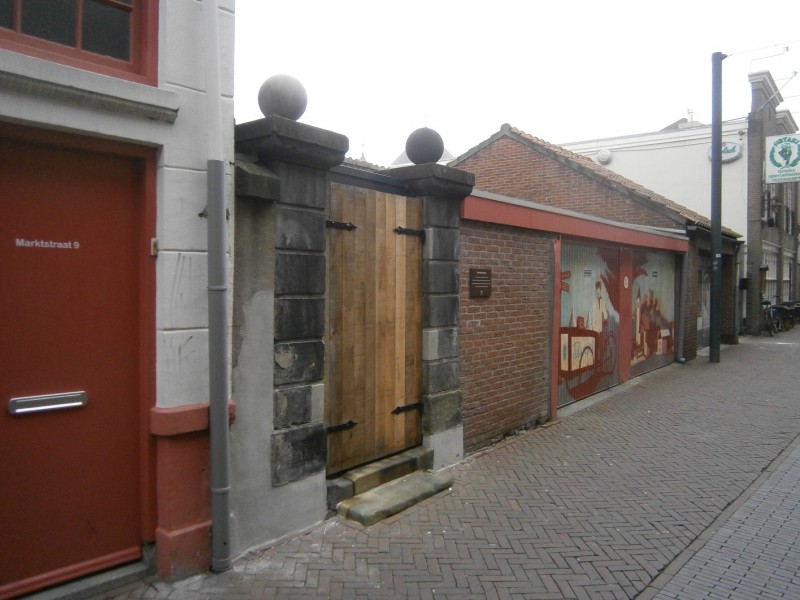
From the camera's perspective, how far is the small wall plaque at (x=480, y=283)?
6.19 meters

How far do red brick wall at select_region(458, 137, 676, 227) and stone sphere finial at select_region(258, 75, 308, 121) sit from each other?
11.7 m

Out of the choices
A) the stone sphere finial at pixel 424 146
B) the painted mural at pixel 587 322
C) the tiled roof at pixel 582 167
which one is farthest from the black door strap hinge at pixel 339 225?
the tiled roof at pixel 582 167

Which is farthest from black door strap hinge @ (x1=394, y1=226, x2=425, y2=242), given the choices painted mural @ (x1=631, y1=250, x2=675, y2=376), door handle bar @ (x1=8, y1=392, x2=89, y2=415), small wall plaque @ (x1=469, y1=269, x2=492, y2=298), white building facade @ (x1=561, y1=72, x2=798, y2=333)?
white building facade @ (x1=561, y1=72, x2=798, y2=333)

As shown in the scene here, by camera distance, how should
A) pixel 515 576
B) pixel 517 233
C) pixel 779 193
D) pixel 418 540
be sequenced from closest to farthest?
pixel 515 576
pixel 418 540
pixel 517 233
pixel 779 193

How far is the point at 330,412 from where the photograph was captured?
4699 mm

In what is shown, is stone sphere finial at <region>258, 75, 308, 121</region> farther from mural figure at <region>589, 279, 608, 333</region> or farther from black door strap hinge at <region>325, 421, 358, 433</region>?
mural figure at <region>589, 279, 608, 333</region>

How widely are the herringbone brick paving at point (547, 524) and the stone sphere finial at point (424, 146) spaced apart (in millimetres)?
3083

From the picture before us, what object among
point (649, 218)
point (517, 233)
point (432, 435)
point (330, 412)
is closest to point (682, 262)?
point (649, 218)

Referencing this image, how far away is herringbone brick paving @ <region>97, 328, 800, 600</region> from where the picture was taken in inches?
142

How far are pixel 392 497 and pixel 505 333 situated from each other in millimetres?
2687

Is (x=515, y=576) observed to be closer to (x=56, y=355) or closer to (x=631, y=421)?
(x=56, y=355)

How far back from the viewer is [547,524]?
4.55 m

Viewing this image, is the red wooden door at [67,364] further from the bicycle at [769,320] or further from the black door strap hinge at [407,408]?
the bicycle at [769,320]

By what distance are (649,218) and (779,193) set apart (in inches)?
526
